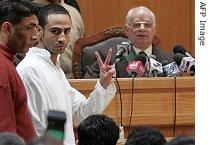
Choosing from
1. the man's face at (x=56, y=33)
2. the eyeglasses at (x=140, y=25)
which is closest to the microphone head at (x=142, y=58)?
the eyeglasses at (x=140, y=25)

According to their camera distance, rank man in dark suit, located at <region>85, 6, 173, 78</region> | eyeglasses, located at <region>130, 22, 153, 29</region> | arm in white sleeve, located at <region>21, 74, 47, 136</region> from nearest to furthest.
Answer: arm in white sleeve, located at <region>21, 74, 47, 136</region>, man in dark suit, located at <region>85, 6, 173, 78</region>, eyeglasses, located at <region>130, 22, 153, 29</region>

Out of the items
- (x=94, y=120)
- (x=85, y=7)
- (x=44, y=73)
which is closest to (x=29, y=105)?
(x=44, y=73)

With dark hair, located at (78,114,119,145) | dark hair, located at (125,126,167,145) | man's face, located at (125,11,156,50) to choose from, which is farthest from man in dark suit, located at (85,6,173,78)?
dark hair, located at (125,126,167,145)

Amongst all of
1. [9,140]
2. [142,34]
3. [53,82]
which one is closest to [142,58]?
[142,34]

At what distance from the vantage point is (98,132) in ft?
8.88

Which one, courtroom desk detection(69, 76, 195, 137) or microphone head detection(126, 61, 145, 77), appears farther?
microphone head detection(126, 61, 145, 77)

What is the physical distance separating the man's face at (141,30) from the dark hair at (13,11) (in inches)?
64.4

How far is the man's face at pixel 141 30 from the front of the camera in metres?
4.57

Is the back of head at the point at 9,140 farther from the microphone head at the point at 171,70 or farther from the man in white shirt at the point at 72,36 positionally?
the man in white shirt at the point at 72,36

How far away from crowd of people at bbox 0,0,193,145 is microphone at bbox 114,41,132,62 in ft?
2.38

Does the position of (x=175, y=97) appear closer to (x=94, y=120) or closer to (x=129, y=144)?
(x=94, y=120)

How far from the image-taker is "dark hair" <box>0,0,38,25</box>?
297 cm

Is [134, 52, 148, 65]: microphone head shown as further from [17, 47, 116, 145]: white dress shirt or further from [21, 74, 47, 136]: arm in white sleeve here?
[21, 74, 47, 136]: arm in white sleeve
